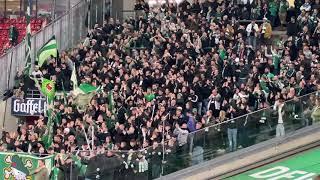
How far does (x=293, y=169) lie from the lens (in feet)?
74.7

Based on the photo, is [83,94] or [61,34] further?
[61,34]

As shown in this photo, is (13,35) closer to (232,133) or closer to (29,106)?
(29,106)

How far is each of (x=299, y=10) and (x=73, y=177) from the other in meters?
12.9

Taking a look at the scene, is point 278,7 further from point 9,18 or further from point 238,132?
point 9,18

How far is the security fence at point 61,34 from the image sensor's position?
3291 cm

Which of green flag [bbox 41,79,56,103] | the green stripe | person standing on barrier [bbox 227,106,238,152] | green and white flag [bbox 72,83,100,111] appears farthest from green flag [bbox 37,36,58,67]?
the green stripe

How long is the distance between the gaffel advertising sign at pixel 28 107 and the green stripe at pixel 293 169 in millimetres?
9659

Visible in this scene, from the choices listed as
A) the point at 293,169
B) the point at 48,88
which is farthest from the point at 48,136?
the point at 293,169

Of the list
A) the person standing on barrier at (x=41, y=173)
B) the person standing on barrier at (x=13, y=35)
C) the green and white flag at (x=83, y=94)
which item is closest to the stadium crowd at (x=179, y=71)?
the green and white flag at (x=83, y=94)

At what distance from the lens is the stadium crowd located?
24688mm

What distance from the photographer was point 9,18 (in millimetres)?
38188

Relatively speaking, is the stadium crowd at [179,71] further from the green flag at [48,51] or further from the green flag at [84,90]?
the green flag at [48,51]

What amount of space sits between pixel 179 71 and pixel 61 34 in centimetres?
860

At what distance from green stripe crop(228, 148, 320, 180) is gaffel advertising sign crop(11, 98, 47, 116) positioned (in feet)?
31.7
